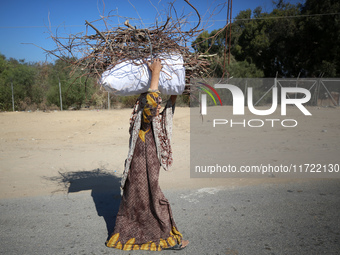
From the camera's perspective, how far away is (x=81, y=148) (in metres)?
8.08

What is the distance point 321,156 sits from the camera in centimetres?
686

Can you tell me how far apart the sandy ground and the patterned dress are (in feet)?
6.40

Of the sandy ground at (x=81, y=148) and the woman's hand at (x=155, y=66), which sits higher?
the woman's hand at (x=155, y=66)

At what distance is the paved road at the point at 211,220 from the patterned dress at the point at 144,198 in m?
0.16

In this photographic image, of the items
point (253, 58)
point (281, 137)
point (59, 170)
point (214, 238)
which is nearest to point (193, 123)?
point (281, 137)

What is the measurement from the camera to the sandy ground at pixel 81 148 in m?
5.38

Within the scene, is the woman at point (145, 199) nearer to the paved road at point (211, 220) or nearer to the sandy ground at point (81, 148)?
Result: the paved road at point (211, 220)


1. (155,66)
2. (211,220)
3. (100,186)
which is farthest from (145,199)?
(100,186)

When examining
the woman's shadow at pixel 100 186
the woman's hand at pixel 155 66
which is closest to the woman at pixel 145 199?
the woman's hand at pixel 155 66

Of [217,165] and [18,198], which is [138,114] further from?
[217,165]

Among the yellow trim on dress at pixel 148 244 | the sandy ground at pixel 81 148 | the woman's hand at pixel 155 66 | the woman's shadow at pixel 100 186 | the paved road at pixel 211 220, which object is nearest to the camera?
the woman's hand at pixel 155 66

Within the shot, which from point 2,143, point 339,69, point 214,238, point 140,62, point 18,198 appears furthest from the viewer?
point 339,69

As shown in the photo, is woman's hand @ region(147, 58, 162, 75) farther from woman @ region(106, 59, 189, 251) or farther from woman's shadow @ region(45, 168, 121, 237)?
woman's shadow @ region(45, 168, 121, 237)

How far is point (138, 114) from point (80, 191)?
253cm
